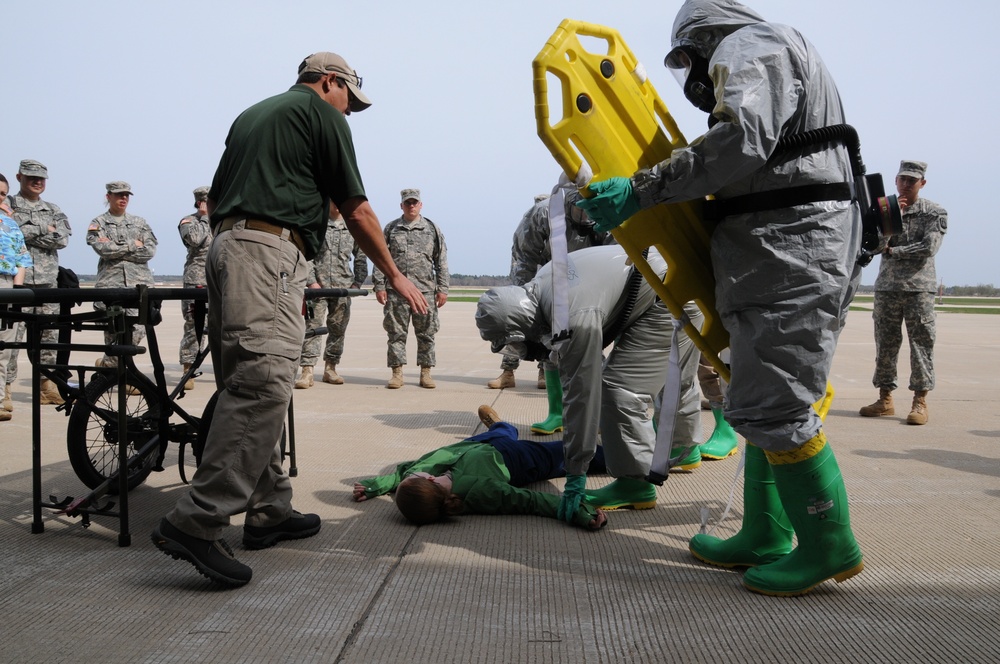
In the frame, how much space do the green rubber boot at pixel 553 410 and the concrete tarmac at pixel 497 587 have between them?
137 cm

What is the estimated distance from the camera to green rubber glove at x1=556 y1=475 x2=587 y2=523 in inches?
144

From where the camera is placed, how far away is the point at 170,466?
4.83 meters

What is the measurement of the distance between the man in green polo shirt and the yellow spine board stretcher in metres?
0.82

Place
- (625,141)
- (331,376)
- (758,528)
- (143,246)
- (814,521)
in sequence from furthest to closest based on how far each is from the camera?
(331,376) < (143,246) < (758,528) < (625,141) < (814,521)

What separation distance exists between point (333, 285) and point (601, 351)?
604 cm

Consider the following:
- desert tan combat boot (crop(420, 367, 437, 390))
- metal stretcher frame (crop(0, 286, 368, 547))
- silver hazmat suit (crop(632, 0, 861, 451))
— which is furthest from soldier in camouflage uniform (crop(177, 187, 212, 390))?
silver hazmat suit (crop(632, 0, 861, 451))

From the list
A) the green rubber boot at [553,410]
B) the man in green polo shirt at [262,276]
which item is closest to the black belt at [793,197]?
the man in green polo shirt at [262,276]

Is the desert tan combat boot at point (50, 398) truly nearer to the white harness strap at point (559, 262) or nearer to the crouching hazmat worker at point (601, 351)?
the crouching hazmat worker at point (601, 351)

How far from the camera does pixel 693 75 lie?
2971 millimetres

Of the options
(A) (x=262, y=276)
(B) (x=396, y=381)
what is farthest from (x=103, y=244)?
(A) (x=262, y=276)

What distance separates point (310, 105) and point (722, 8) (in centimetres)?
154

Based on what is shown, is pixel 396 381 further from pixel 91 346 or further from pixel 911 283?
pixel 91 346

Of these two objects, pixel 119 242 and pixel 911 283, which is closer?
pixel 911 283

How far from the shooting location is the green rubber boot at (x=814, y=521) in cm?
274
